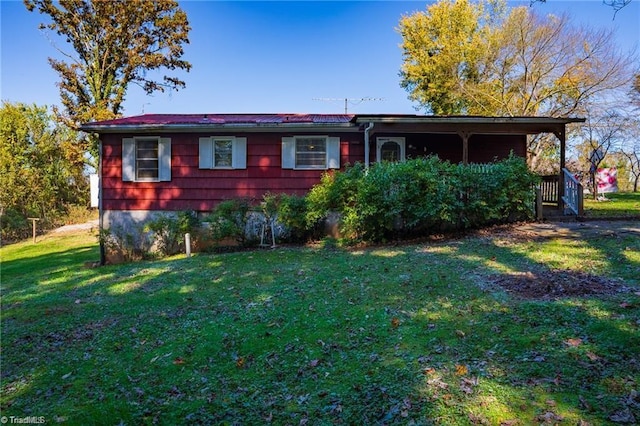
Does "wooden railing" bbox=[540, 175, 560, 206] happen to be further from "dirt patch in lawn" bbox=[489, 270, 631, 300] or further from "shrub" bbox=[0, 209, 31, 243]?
"shrub" bbox=[0, 209, 31, 243]

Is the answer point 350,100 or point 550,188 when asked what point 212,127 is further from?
point 350,100

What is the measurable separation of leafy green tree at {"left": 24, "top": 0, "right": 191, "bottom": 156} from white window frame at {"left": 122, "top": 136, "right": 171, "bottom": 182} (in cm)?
927

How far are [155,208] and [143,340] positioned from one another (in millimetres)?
8187

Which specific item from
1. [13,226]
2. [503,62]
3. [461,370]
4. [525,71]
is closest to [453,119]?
[461,370]

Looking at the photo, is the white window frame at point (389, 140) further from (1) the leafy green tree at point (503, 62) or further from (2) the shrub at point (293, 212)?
(1) the leafy green tree at point (503, 62)

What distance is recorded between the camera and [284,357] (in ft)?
11.6

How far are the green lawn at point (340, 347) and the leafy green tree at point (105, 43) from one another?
1657 cm

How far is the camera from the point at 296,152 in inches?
458

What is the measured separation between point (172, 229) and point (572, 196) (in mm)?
10617

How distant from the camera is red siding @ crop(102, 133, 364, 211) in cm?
1154

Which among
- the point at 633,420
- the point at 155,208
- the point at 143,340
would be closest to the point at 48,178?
the point at 155,208

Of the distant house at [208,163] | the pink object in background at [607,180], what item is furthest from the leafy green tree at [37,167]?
the pink object in background at [607,180]

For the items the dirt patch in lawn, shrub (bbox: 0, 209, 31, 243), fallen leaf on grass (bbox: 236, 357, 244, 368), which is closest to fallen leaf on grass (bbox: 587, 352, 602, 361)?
the dirt patch in lawn

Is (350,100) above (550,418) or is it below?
above
